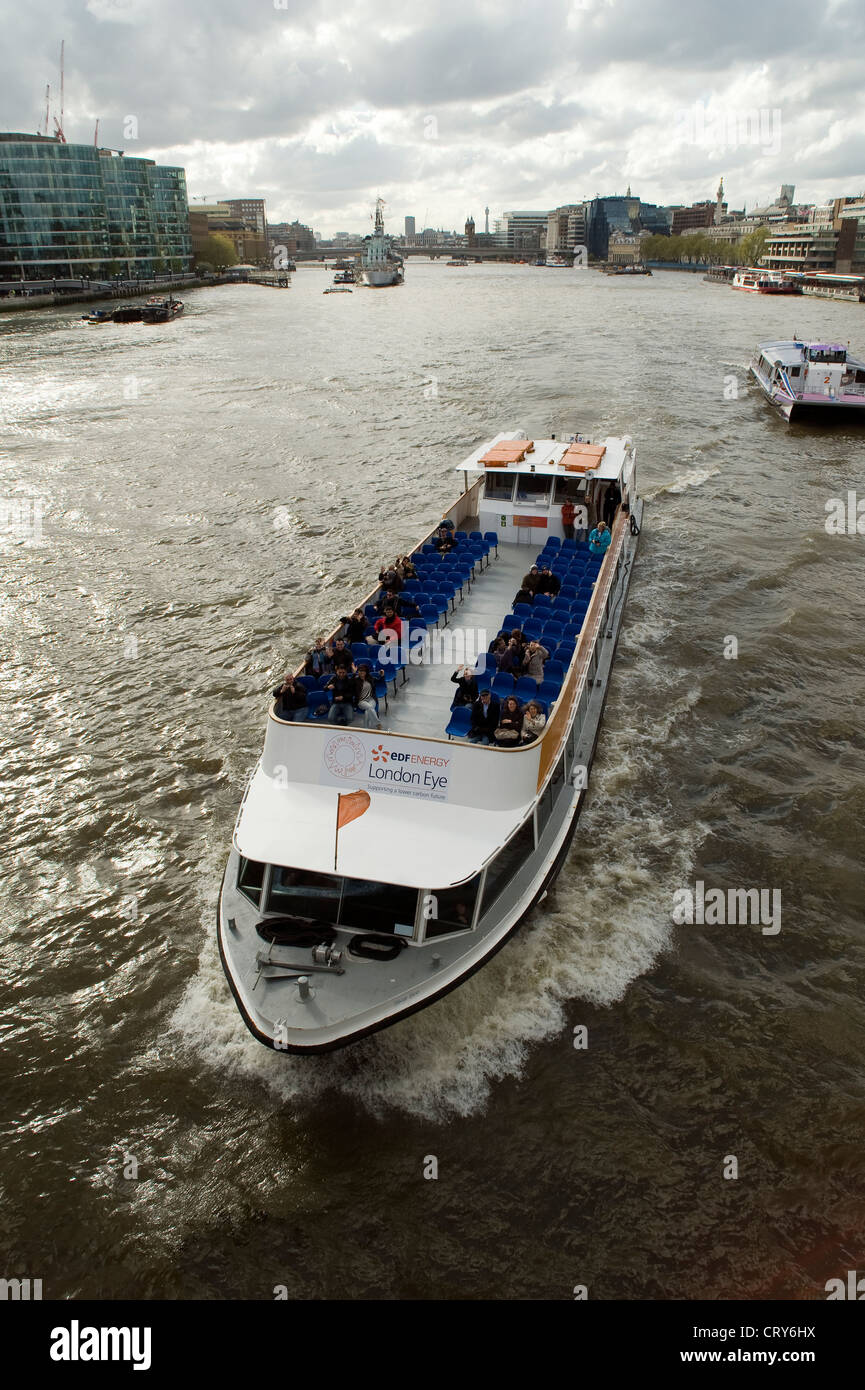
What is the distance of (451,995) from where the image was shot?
12.6 meters

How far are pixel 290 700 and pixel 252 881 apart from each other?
324 centimetres

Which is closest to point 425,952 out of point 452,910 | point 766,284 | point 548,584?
point 452,910

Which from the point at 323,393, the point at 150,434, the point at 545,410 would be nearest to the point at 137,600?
the point at 150,434

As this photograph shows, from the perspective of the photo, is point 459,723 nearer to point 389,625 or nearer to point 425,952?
point 389,625

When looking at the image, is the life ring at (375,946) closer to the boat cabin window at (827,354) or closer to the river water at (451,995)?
the river water at (451,995)

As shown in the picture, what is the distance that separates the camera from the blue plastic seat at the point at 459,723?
14.0 metres

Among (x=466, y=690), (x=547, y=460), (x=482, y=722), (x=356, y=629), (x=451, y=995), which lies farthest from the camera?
(x=547, y=460)

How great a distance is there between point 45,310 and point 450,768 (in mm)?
142470

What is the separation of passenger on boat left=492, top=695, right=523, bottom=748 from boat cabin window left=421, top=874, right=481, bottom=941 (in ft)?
7.73

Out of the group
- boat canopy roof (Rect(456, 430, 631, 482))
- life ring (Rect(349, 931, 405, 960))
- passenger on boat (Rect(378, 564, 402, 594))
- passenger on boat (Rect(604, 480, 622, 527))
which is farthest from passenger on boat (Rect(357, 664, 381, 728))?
passenger on boat (Rect(604, 480, 622, 527))

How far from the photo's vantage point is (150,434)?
50.1m

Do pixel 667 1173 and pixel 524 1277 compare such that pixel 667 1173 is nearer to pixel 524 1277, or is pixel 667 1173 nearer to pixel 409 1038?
pixel 524 1277

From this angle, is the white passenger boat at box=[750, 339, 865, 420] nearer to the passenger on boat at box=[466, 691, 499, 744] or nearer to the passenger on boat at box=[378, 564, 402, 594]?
the passenger on boat at box=[378, 564, 402, 594]

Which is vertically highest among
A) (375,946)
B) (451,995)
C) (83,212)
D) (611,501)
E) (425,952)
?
(83,212)
